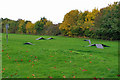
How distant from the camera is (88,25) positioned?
32500 mm

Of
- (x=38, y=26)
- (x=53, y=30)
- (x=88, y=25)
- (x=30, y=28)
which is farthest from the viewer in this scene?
(x=30, y=28)

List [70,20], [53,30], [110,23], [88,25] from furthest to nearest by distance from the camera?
[53,30] < [70,20] < [88,25] < [110,23]

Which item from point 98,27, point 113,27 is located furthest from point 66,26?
point 113,27

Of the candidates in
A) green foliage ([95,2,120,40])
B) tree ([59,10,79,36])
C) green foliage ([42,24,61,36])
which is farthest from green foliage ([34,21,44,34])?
green foliage ([95,2,120,40])

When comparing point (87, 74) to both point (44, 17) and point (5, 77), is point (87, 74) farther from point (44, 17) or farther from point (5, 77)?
point (44, 17)

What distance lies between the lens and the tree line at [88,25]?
83.7ft

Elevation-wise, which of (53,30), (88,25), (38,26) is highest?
(38,26)

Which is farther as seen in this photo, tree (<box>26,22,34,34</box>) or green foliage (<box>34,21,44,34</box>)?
tree (<box>26,22,34,34</box>)

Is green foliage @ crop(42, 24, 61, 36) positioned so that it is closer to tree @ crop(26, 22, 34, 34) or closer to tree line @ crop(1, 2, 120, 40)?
tree line @ crop(1, 2, 120, 40)

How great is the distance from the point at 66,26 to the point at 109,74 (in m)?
35.8

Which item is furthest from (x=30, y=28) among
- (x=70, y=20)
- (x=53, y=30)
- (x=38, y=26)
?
(x=70, y=20)

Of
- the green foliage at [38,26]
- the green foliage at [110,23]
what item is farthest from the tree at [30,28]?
the green foliage at [110,23]

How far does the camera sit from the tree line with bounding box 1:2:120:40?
25.5m

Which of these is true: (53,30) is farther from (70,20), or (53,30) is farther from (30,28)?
(30,28)
